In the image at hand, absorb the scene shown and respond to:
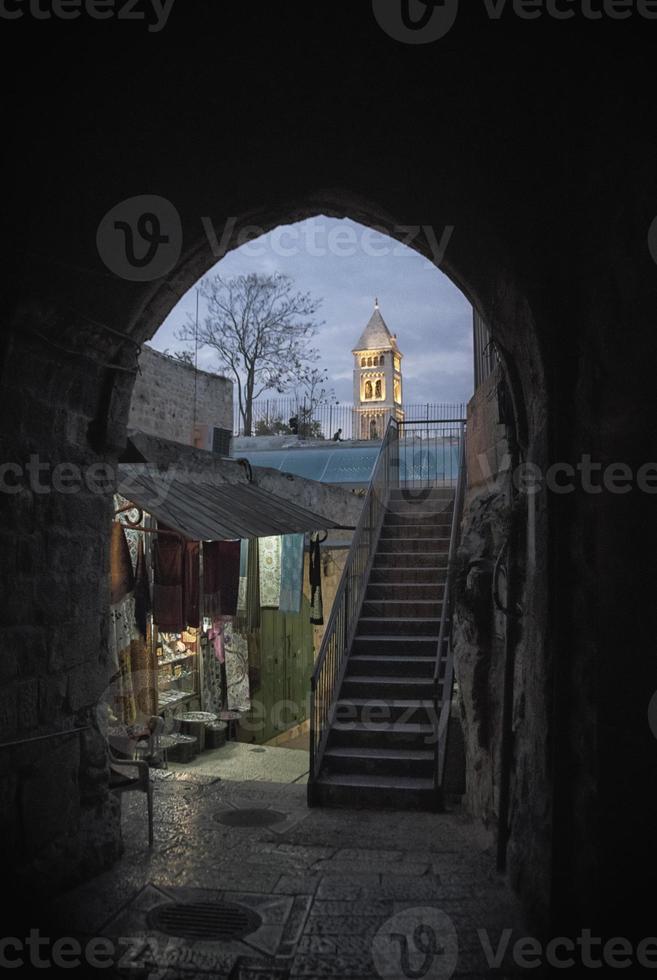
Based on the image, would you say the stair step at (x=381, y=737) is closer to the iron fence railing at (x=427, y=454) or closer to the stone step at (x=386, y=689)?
the stone step at (x=386, y=689)

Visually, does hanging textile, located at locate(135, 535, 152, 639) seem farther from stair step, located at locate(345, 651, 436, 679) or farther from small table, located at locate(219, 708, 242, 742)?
small table, located at locate(219, 708, 242, 742)

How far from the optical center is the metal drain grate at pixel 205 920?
408cm

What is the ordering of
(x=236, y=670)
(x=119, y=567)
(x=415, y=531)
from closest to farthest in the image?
(x=119, y=567) < (x=415, y=531) < (x=236, y=670)

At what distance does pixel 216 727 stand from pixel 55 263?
7.66 metres

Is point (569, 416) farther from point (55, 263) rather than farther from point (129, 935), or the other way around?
point (129, 935)

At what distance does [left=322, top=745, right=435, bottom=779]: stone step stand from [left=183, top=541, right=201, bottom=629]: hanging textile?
78.2 inches

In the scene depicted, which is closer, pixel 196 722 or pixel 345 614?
pixel 345 614

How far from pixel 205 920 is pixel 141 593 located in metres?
3.99

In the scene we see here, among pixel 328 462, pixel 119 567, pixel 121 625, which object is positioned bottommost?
pixel 121 625

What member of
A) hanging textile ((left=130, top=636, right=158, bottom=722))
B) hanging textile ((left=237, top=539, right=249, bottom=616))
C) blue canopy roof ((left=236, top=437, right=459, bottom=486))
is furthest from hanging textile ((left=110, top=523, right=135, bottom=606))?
blue canopy roof ((left=236, top=437, right=459, bottom=486))

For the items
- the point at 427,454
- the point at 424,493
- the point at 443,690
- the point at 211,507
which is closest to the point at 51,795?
the point at 211,507

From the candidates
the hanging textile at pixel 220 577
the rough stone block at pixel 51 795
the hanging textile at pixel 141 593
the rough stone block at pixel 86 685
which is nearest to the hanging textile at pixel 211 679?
the hanging textile at pixel 220 577

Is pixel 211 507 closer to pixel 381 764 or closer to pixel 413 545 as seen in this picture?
pixel 381 764

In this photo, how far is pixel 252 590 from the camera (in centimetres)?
1064
